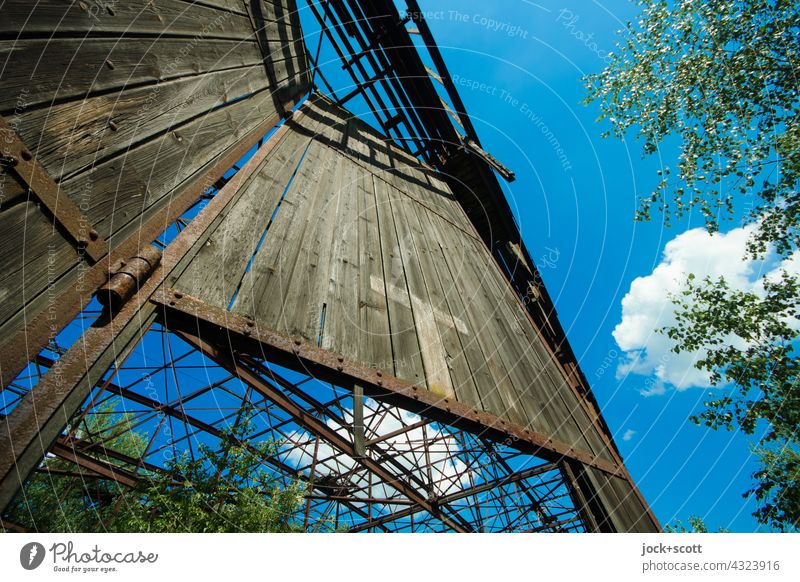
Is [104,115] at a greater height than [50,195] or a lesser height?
greater

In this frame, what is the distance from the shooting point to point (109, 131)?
2438mm

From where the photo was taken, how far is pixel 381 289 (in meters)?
4.01

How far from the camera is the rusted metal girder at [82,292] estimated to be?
1.66m

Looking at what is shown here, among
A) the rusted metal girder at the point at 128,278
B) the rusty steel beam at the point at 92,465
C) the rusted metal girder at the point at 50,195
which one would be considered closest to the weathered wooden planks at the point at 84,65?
the rusted metal girder at the point at 50,195

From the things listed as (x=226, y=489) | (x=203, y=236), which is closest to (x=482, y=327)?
(x=203, y=236)

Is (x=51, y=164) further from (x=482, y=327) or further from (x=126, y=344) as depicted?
(x=482, y=327)

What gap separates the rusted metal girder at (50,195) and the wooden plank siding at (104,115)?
40mm

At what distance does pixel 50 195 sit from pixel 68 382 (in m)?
0.99

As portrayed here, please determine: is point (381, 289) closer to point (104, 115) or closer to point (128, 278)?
point (128, 278)

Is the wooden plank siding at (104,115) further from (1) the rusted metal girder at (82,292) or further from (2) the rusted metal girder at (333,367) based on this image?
(2) the rusted metal girder at (333,367)

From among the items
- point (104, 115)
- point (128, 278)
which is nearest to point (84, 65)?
point (104, 115)

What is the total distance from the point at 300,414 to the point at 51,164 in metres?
2.39
